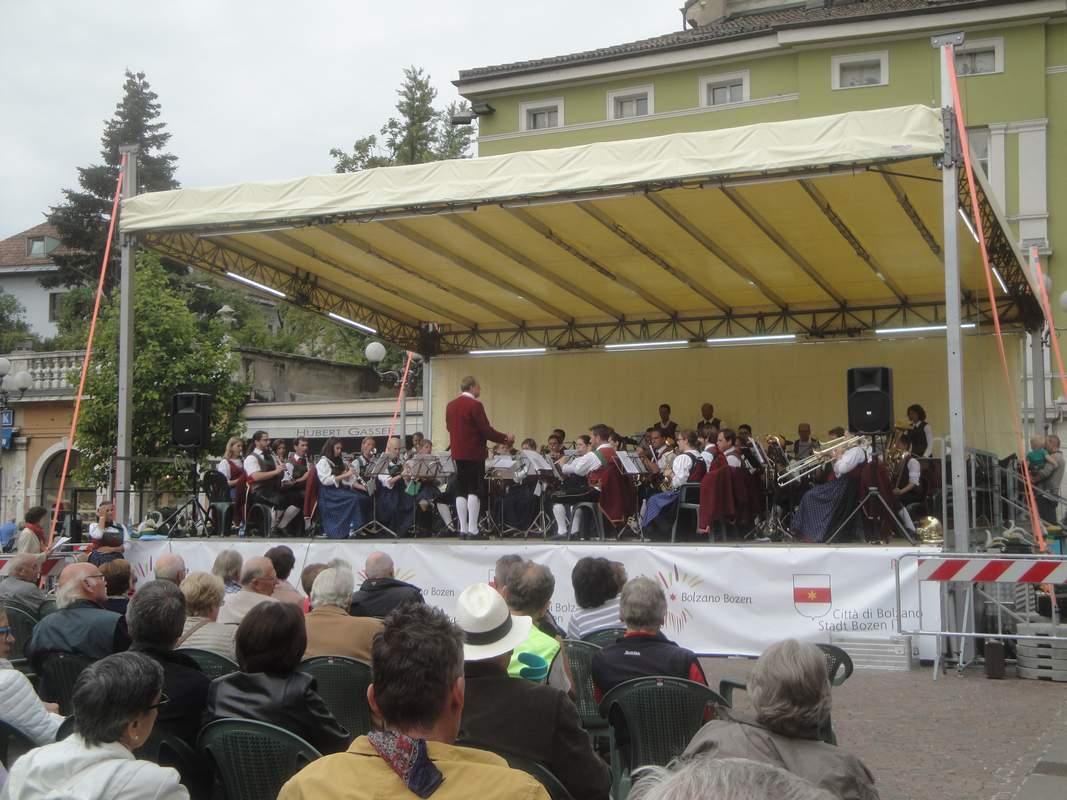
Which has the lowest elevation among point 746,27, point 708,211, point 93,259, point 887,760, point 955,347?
point 887,760

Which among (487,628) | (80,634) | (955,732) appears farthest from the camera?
(955,732)

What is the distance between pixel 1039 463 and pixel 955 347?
5774mm

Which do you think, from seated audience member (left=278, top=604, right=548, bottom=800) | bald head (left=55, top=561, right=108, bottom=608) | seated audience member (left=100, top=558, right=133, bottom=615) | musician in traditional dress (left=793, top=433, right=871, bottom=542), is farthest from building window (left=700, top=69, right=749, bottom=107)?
seated audience member (left=278, top=604, right=548, bottom=800)

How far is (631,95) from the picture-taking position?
3058 centimetres

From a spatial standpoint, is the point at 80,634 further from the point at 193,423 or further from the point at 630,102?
the point at 630,102

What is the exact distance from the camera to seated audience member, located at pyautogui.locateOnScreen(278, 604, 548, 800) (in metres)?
2.22

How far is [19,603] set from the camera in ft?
23.9

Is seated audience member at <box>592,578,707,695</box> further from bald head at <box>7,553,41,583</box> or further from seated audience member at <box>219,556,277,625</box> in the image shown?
bald head at <box>7,553,41,583</box>

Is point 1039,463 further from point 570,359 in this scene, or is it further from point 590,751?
point 590,751

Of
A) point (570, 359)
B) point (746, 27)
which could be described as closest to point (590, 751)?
point (570, 359)

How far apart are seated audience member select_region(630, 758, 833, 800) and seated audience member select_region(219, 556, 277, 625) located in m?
4.87

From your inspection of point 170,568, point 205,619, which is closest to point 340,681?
point 205,619

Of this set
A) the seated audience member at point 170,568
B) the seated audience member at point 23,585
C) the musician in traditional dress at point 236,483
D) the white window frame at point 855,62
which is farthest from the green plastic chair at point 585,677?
the white window frame at point 855,62

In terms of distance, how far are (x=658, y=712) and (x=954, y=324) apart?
6.53m
